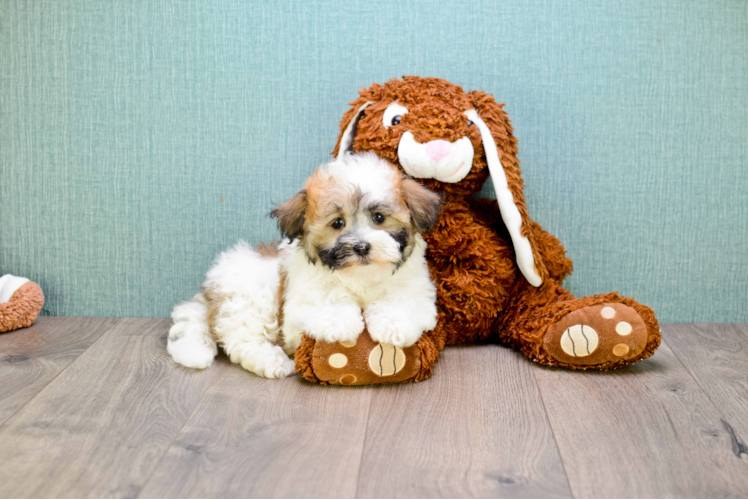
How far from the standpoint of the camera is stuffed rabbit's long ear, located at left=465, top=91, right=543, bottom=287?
6.20ft

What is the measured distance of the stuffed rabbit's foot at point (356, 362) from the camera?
5.52 ft

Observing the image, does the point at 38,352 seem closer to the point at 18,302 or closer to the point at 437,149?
the point at 18,302

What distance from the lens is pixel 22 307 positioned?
2191 mm

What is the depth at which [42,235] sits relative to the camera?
2.30 metres

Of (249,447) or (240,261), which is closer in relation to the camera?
(249,447)

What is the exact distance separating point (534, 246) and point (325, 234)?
66 cm

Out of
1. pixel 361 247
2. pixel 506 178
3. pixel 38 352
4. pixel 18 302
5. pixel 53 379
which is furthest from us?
pixel 18 302

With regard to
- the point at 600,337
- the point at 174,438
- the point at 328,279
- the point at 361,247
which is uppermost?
the point at 361,247

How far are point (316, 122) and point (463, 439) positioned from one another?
1.21 metres

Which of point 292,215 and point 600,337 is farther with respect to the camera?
point 600,337

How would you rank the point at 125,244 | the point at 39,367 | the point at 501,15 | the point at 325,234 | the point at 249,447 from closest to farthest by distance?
1. the point at 249,447
2. the point at 325,234
3. the point at 39,367
4. the point at 501,15
5. the point at 125,244

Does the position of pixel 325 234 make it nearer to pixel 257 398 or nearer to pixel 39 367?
pixel 257 398

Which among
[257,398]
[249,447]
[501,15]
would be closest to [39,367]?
[257,398]

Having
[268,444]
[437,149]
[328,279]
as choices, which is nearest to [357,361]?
[328,279]
